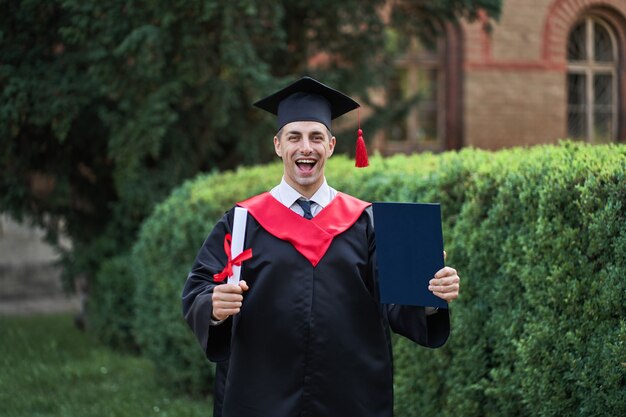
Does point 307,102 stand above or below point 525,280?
above

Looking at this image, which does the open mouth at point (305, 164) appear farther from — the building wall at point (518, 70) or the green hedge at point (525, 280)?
the building wall at point (518, 70)

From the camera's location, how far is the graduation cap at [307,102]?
3.16m

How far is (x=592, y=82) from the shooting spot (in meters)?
14.8

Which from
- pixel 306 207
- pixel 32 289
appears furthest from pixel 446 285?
pixel 32 289

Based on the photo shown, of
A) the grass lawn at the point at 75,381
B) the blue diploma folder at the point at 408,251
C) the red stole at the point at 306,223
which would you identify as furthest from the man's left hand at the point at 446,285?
the grass lawn at the point at 75,381

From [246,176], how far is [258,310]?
410 centimetres

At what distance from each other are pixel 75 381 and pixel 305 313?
17.9 feet

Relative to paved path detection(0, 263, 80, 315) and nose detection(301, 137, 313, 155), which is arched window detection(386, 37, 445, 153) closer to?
paved path detection(0, 263, 80, 315)

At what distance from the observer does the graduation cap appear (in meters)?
3.16

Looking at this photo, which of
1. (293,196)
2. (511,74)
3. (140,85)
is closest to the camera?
(293,196)

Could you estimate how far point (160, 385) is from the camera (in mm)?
A: 7828

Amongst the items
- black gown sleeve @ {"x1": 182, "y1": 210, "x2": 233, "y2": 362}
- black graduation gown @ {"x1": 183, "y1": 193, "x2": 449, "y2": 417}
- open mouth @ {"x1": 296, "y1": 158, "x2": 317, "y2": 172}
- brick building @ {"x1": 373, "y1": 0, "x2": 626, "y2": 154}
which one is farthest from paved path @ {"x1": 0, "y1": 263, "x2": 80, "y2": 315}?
open mouth @ {"x1": 296, "y1": 158, "x2": 317, "y2": 172}

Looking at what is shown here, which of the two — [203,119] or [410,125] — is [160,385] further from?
[410,125]

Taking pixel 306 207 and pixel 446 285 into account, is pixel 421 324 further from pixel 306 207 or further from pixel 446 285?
pixel 306 207
